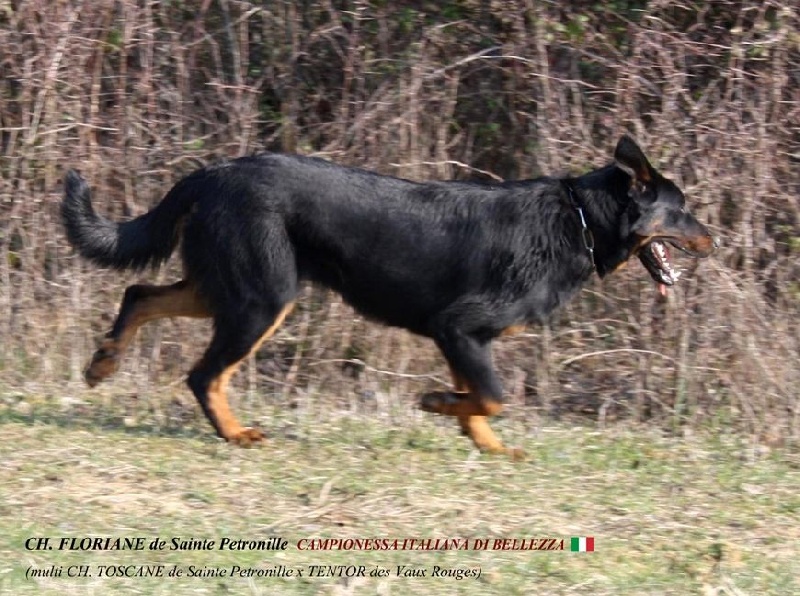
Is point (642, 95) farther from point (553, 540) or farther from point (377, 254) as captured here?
point (553, 540)

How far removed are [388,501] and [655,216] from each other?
211cm

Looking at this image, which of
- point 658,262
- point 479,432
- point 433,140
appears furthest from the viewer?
point 433,140

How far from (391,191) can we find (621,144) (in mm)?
1208

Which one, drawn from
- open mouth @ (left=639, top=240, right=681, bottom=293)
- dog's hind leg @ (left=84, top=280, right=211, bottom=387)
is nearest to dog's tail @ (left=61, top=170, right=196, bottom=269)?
dog's hind leg @ (left=84, top=280, right=211, bottom=387)

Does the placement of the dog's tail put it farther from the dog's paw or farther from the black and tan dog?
the dog's paw

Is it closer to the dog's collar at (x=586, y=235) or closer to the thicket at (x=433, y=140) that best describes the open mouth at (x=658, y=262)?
the dog's collar at (x=586, y=235)

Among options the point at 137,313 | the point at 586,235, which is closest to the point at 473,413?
the point at 586,235

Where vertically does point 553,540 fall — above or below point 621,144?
below

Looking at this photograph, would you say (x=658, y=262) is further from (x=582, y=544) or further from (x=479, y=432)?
(x=582, y=544)

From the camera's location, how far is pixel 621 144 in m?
6.43

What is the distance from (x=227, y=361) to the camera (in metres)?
6.52

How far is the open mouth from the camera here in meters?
6.74

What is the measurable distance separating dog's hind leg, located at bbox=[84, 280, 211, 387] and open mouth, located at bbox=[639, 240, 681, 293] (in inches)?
94.9

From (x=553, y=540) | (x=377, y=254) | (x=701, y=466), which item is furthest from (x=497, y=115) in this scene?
(x=553, y=540)
